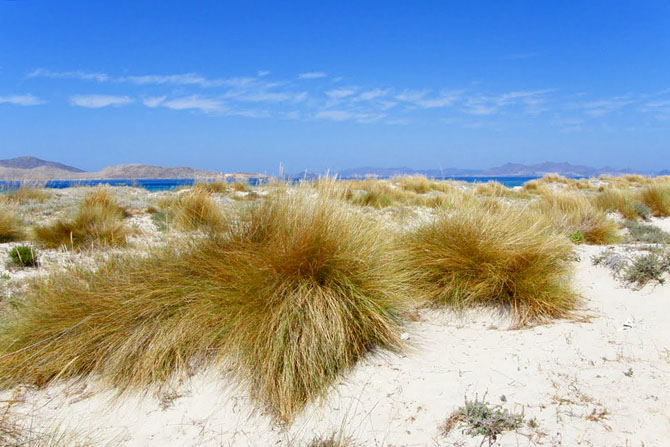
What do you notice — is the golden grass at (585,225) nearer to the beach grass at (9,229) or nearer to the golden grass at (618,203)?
the golden grass at (618,203)

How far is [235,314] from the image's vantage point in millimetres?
2891

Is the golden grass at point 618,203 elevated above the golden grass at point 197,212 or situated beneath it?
situated beneath

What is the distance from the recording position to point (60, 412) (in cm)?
257

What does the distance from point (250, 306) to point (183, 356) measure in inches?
22.1

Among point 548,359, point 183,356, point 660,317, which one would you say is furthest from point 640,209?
point 183,356

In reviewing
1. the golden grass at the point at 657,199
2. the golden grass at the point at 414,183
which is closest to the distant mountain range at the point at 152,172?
the golden grass at the point at 414,183

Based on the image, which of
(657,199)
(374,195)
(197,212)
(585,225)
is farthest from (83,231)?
(657,199)

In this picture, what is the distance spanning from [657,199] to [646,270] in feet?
25.0

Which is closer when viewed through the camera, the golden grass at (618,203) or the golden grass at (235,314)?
the golden grass at (235,314)

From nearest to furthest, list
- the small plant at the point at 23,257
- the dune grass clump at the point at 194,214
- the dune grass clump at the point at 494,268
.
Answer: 1. the dune grass clump at the point at 494,268
2. the dune grass clump at the point at 194,214
3. the small plant at the point at 23,257

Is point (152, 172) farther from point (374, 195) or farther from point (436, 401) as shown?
point (436, 401)

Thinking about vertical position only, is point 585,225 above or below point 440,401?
above

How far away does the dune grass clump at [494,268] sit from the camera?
3736mm

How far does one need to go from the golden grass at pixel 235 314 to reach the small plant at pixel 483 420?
0.75 metres
